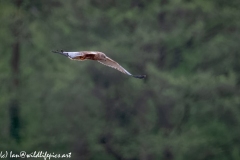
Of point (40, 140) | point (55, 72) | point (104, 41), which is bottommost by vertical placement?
point (40, 140)

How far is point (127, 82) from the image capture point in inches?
482

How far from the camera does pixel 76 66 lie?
1255cm

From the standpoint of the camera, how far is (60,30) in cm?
1327

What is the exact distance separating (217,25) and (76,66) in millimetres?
2900

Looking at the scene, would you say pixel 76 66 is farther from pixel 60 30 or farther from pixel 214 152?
pixel 214 152

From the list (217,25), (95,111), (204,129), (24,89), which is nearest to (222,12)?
(217,25)

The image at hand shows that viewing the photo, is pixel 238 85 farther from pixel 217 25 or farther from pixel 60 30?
pixel 60 30

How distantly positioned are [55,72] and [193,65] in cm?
272

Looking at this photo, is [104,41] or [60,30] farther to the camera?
[60,30]

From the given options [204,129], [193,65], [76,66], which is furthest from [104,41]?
[204,129]

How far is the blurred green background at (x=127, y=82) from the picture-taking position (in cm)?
1210

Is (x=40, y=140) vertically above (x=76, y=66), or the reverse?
(x=76, y=66)

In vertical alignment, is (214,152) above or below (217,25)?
below

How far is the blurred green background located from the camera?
12.1 metres
